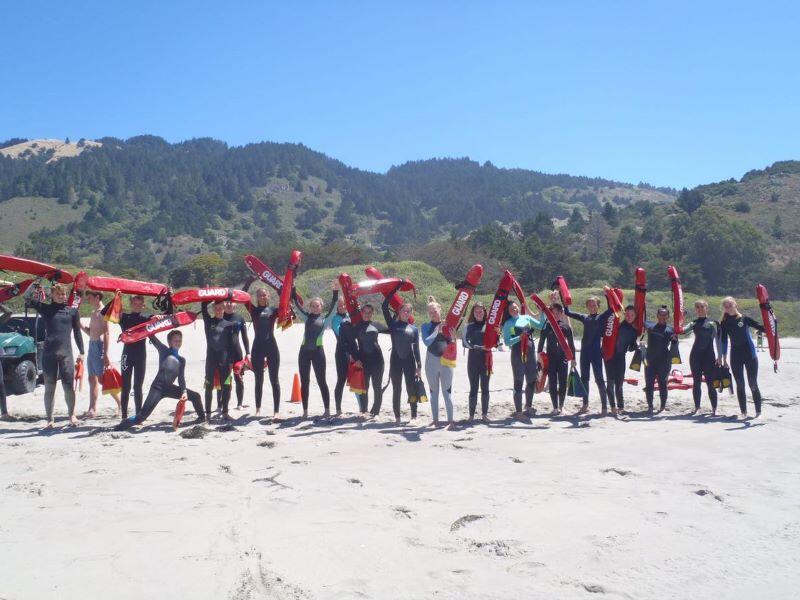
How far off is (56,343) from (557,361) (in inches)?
266

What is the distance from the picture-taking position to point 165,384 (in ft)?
27.2

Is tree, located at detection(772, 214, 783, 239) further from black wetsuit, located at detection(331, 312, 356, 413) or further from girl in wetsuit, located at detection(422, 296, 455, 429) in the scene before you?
black wetsuit, located at detection(331, 312, 356, 413)

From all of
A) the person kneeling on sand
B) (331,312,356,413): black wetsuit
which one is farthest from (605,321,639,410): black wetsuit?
the person kneeling on sand

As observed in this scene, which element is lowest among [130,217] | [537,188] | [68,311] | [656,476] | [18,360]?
[656,476]

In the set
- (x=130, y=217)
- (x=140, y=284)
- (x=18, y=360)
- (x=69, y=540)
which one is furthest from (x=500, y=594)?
(x=130, y=217)

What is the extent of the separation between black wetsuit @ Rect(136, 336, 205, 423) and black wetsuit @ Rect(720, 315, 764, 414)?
7.32 metres

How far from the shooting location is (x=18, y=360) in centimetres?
1036

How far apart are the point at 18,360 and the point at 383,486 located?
24.7 feet

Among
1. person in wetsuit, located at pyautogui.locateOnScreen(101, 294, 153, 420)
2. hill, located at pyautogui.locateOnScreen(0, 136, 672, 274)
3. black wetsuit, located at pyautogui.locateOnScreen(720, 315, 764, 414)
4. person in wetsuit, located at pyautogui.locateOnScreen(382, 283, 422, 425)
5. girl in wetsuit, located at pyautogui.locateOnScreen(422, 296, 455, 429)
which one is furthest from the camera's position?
hill, located at pyautogui.locateOnScreen(0, 136, 672, 274)

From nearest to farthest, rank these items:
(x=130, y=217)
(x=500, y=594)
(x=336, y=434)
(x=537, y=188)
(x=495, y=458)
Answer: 1. (x=500, y=594)
2. (x=495, y=458)
3. (x=336, y=434)
4. (x=130, y=217)
5. (x=537, y=188)

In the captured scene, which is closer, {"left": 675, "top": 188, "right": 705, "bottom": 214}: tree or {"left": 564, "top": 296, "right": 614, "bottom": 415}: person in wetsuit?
{"left": 564, "top": 296, "right": 614, "bottom": 415}: person in wetsuit

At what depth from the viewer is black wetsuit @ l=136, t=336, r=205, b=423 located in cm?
821

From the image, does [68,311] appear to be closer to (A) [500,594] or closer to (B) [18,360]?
(B) [18,360]

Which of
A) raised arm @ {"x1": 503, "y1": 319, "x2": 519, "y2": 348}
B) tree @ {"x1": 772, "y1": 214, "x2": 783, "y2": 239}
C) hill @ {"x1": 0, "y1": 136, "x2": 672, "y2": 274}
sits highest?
hill @ {"x1": 0, "y1": 136, "x2": 672, "y2": 274}
